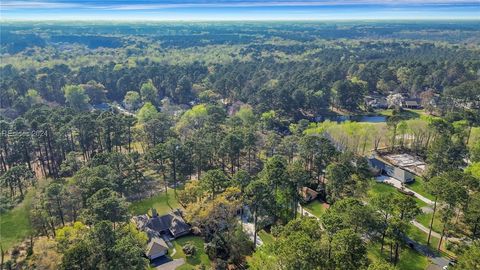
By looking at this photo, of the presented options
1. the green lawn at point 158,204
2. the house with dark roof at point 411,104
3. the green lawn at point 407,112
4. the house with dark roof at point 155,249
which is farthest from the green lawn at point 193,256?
the house with dark roof at point 411,104

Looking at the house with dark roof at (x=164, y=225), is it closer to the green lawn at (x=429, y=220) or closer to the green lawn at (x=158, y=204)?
the green lawn at (x=158, y=204)

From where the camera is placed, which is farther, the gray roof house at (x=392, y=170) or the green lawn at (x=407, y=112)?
the green lawn at (x=407, y=112)

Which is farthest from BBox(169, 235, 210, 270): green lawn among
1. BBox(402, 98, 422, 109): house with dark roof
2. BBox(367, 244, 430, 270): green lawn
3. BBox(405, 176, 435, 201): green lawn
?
BBox(402, 98, 422, 109): house with dark roof

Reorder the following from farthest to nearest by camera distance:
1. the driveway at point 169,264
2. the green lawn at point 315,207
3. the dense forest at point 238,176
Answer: the green lawn at point 315,207, the driveway at point 169,264, the dense forest at point 238,176

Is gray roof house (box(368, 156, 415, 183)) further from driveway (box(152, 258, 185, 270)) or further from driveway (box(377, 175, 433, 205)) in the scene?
Result: driveway (box(152, 258, 185, 270))

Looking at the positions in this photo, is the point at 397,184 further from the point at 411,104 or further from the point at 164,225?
the point at 411,104

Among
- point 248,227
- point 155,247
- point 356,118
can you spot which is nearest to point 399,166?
point 248,227

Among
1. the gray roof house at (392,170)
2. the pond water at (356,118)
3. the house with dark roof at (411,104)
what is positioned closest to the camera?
the gray roof house at (392,170)
